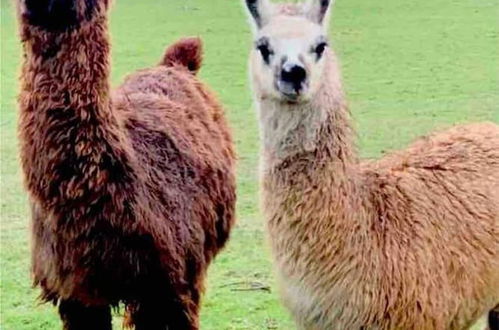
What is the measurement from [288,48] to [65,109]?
2.99ft

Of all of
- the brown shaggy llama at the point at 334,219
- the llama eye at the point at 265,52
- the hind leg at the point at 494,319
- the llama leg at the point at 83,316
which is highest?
the llama eye at the point at 265,52

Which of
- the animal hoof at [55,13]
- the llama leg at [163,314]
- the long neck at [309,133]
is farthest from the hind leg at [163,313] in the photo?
the animal hoof at [55,13]

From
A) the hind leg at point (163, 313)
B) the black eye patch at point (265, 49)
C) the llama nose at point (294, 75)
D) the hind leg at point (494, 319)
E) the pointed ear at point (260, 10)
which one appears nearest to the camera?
the llama nose at point (294, 75)

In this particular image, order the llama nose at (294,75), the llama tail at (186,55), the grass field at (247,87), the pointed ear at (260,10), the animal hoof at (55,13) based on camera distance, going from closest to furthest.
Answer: the llama nose at (294,75) → the pointed ear at (260,10) → the animal hoof at (55,13) → the llama tail at (186,55) → the grass field at (247,87)

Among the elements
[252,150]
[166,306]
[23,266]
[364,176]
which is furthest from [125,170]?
[252,150]

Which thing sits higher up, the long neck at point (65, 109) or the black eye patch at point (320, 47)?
the black eye patch at point (320, 47)

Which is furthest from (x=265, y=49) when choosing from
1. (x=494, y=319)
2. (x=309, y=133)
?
(x=494, y=319)

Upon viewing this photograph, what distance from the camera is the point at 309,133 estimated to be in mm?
3830

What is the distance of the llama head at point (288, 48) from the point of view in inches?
144

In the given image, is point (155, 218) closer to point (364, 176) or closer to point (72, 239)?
point (72, 239)

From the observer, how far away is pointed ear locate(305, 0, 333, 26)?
392cm

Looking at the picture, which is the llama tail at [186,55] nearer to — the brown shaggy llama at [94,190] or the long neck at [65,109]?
the brown shaggy llama at [94,190]

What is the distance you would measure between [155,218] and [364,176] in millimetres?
820

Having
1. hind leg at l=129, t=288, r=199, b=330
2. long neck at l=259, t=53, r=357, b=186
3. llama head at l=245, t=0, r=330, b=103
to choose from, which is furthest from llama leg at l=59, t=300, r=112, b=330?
llama head at l=245, t=0, r=330, b=103
